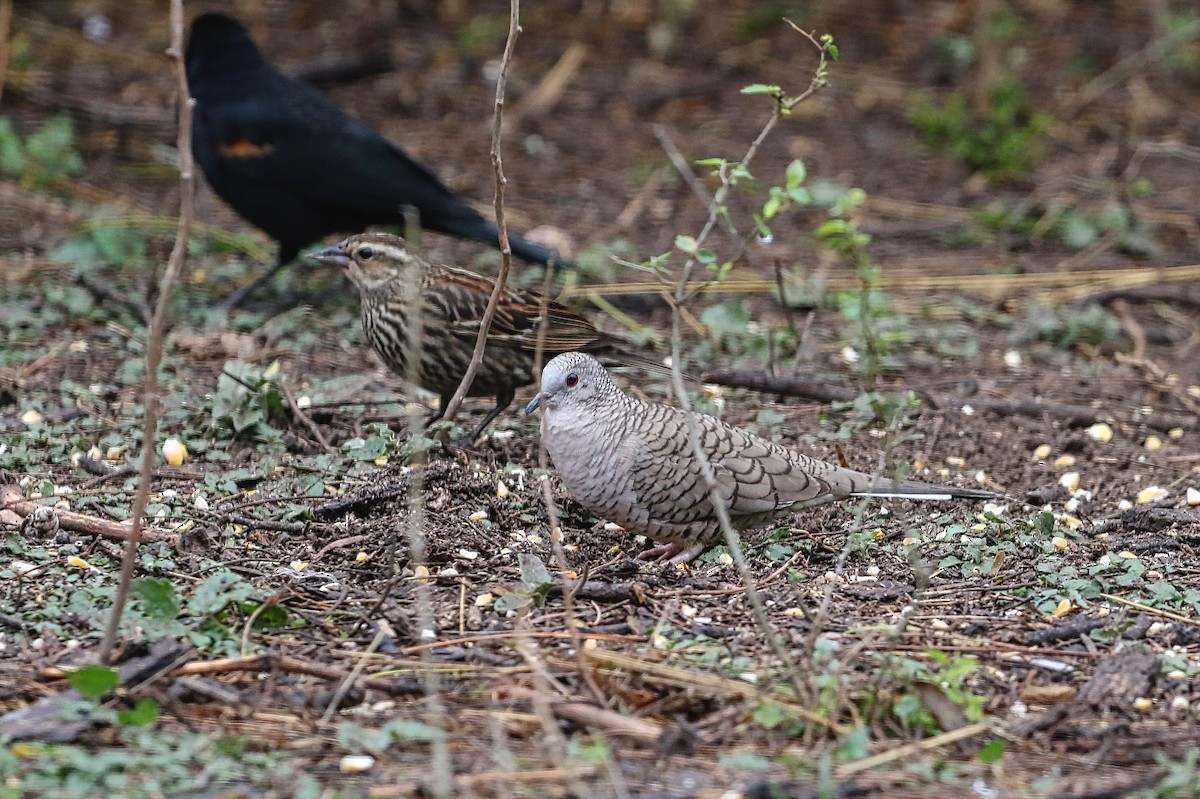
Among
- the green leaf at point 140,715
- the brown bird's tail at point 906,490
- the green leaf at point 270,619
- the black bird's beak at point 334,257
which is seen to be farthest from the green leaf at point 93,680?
the black bird's beak at point 334,257

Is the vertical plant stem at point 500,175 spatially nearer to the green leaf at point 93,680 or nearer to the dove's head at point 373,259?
the dove's head at point 373,259

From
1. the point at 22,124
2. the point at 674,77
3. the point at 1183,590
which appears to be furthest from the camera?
the point at 674,77

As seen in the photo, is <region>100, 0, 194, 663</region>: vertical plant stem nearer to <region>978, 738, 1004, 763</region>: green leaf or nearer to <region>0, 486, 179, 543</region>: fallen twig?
<region>0, 486, 179, 543</region>: fallen twig

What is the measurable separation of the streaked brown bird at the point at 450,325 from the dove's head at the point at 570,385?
0.80 metres

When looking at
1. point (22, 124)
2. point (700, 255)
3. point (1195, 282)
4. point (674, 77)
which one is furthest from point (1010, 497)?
point (22, 124)

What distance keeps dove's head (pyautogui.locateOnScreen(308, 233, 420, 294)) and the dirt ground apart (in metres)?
0.47

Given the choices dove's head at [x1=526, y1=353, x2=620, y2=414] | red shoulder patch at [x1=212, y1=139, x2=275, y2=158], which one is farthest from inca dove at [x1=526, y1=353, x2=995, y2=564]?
red shoulder patch at [x1=212, y1=139, x2=275, y2=158]

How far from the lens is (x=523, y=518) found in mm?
4469

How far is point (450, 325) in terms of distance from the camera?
5184 mm

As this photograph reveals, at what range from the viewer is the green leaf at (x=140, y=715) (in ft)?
10.1

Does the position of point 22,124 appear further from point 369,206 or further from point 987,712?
point 987,712

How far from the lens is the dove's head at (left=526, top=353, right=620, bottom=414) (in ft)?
14.0

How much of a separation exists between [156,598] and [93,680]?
39 centimetres

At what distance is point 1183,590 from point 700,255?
1.67 meters
